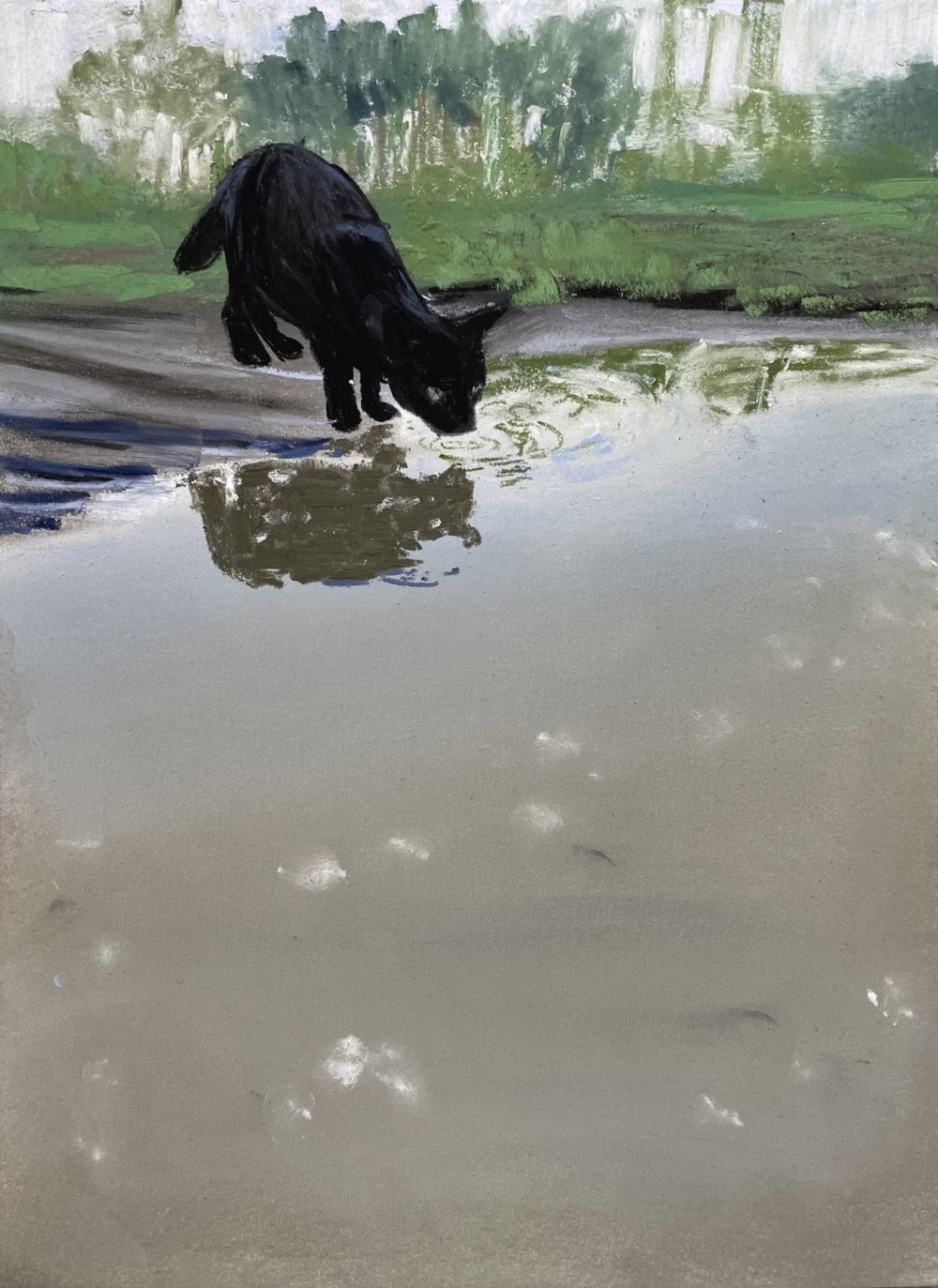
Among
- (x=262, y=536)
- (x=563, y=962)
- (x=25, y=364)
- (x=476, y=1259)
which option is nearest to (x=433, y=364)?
(x=262, y=536)

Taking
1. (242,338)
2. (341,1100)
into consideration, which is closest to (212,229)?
(242,338)

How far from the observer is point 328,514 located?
3.80 metres

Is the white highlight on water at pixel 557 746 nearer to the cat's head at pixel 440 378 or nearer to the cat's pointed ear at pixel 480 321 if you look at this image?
the cat's head at pixel 440 378

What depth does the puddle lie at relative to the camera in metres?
1.79

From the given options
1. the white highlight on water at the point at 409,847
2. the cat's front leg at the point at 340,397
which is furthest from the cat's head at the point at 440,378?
the white highlight on water at the point at 409,847

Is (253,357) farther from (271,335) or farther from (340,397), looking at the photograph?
(340,397)

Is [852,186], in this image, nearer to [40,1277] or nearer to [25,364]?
[25,364]

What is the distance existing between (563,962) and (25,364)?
154 inches

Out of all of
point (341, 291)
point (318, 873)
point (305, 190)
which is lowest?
point (318, 873)

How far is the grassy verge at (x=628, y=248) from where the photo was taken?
518cm

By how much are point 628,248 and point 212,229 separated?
2.15 metres

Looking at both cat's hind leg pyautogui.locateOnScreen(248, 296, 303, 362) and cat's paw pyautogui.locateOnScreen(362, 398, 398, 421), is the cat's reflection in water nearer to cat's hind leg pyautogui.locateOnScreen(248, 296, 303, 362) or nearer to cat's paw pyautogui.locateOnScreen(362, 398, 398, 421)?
cat's paw pyautogui.locateOnScreen(362, 398, 398, 421)

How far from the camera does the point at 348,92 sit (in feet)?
16.3

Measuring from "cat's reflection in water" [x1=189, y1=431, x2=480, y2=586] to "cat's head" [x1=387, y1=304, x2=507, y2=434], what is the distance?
25 centimetres
